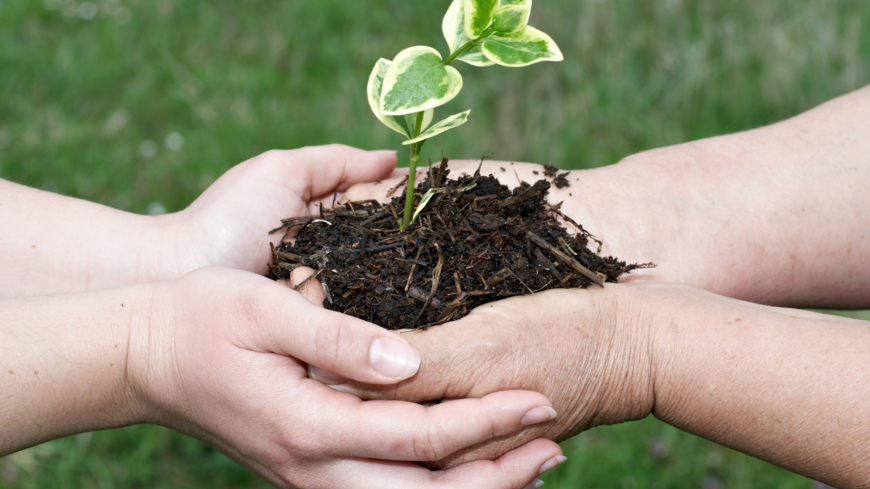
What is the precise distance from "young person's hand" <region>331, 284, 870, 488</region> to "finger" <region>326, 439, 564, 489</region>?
50 millimetres

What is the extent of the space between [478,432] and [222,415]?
0.64m

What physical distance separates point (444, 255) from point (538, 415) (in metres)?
0.48

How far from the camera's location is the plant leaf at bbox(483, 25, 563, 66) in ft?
4.72

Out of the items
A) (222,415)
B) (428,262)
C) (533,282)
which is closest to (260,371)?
(222,415)

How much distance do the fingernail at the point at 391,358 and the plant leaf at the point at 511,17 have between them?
791 millimetres

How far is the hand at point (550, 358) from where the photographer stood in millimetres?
1481

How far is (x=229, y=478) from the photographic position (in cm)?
269

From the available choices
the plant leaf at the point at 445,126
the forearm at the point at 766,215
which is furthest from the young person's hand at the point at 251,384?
the forearm at the point at 766,215

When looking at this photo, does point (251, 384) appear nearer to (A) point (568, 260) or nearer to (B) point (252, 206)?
(B) point (252, 206)

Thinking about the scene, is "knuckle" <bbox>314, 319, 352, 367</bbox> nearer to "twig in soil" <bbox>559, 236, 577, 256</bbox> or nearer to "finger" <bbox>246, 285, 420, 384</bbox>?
"finger" <bbox>246, 285, 420, 384</bbox>

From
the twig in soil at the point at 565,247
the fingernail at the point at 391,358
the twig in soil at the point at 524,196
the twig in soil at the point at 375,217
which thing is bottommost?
the fingernail at the point at 391,358

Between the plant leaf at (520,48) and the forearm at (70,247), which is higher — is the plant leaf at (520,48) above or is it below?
above

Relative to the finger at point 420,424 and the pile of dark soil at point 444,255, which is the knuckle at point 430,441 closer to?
the finger at point 420,424

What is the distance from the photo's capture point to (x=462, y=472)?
4.89ft
